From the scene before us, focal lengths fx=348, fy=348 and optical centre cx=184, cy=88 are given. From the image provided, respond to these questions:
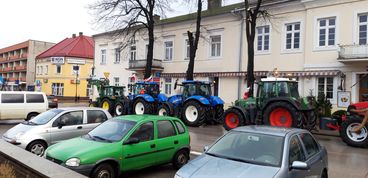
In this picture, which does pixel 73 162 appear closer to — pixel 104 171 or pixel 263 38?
pixel 104 171

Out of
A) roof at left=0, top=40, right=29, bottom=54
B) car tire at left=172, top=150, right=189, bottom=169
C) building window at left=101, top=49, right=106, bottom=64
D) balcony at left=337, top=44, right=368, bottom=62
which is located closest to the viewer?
car tire at left=172, top=150, right=189, bottom=169

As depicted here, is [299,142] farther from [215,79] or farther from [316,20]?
[215,79]

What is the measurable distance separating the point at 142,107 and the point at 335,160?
1337 cm

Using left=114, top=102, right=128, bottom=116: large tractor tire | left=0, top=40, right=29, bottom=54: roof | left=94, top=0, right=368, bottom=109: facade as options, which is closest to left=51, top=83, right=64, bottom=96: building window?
left=0, top=40, right=29, bottom=54: roof

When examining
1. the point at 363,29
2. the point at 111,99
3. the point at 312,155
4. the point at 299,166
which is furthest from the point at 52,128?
the point at 363,29

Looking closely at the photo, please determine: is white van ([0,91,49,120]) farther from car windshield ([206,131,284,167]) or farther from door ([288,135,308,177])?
door ([288,135,308,177])

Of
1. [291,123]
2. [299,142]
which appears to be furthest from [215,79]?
[299,142]

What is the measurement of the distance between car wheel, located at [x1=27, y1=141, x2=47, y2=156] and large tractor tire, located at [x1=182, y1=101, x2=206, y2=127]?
31.2ft

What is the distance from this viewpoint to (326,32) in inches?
866

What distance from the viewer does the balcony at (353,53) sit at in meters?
19.4

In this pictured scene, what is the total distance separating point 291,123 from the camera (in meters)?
14.2

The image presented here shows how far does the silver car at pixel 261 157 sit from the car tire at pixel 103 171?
1967 millimetres

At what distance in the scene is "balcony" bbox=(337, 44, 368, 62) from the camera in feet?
63.6

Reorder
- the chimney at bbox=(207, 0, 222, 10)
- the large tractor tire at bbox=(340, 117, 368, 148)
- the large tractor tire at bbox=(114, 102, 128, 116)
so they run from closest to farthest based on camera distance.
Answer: the large tractor tire at bbox=(340, 117, 368, 148), the large tractor tire at bbox=(114, 102, 128, 116), the chimney at bbox=(207, 0, 222, 10)
